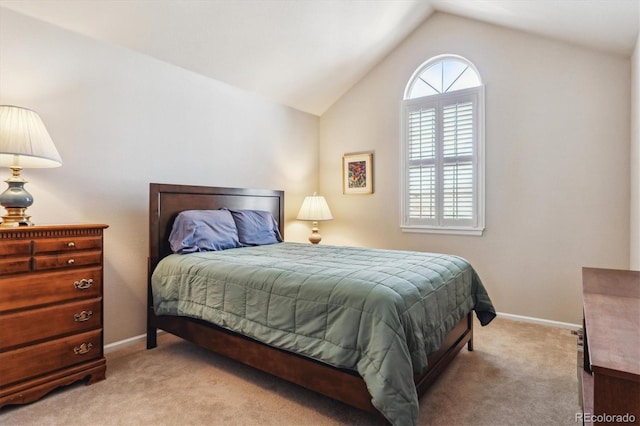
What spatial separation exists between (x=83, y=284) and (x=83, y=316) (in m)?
0.19

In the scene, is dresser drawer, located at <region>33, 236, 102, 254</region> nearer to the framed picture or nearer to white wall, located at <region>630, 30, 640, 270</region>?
the framed picture

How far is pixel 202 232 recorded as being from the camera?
2818mm

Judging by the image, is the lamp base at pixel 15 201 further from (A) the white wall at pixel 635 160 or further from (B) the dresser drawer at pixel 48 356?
(A) the white wall at pixel 635 160

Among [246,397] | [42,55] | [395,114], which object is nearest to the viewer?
[246,397]

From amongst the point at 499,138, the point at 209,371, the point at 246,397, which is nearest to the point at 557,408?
the point at 246,397

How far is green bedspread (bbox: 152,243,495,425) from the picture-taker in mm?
1497

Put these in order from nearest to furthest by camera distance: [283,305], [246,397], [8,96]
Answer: [283,305]
[246,397]
[8,96]

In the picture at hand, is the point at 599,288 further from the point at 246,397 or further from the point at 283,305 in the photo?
the point at 246,397

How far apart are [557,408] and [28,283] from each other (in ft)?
9.52

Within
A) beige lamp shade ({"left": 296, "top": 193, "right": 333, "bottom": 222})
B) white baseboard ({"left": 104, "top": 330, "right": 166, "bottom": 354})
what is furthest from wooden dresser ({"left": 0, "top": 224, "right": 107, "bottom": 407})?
beige lamp shade ({"left": 296, "top": 193, "right": 333, "bottom": 222})

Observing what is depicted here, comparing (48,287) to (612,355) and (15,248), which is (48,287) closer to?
(15,248)

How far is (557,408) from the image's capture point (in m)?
1.87

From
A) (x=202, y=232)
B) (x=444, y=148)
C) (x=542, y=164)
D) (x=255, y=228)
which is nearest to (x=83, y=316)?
(x=202, y=232)

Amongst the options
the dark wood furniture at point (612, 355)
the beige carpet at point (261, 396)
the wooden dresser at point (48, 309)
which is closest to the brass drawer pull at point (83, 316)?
the wooden dresser at point (48, 309)
